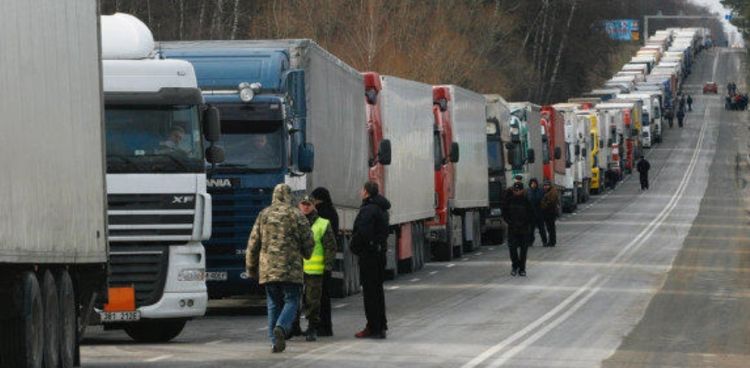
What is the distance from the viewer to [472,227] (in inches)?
1790

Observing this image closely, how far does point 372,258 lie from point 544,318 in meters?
4.02

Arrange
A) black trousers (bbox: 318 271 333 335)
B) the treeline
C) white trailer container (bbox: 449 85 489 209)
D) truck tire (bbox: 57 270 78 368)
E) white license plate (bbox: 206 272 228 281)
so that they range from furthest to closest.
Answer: the treeline → white trailer container (bbox: 449 85 489 209) → white license plate (bbox: 206 272 228 281) → black trousers (bbox: 318 271 333 335) → truck tire (bbox: 57 270 78 368)

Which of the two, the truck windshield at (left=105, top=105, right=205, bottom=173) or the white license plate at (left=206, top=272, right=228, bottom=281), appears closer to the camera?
the truck windshield at (left=105, top=105, right=205, bottom=173)

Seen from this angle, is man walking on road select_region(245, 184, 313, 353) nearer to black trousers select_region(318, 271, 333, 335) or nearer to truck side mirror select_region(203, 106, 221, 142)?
truck side mirror select_region(203, 106, 221, 142)

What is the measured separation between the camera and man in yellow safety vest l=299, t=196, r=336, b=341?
21.4 metres

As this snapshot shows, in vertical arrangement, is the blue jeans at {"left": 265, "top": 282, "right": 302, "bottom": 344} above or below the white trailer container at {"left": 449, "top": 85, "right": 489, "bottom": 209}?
below

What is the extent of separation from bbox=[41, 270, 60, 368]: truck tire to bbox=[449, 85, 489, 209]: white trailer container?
26.2 metres

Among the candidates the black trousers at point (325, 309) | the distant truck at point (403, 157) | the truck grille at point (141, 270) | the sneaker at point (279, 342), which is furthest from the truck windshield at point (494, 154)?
the sneaker at point (279, 342)

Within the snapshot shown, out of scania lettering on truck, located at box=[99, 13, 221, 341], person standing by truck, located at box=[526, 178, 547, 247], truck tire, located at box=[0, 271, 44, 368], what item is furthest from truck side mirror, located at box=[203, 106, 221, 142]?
person standing by truck, located at box=[526, 178, 547, 247]

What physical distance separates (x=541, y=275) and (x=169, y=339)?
14867mm

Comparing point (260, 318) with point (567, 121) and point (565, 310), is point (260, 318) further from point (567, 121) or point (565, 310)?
point (567, 121)

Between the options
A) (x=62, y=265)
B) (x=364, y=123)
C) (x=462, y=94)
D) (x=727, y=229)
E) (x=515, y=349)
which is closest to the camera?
(x=62, y=265)

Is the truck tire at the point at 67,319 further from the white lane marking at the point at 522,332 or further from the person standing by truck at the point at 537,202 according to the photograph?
the person standing by truck at the point at 537,202

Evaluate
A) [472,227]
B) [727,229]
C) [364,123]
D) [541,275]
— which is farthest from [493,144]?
[364,123]
